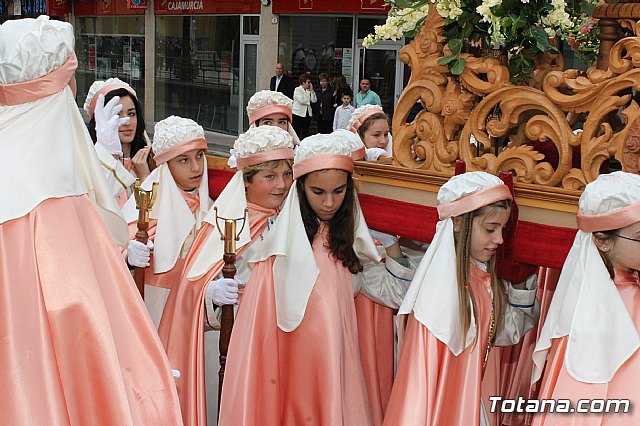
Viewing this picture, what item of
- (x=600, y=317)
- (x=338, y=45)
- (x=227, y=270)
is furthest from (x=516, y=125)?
(x=338, y=45)

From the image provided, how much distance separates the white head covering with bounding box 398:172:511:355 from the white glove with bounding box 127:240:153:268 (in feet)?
4.74

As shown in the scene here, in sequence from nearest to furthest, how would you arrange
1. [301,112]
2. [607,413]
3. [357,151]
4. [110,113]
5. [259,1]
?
[607,413]
[357,151]
[110,113]
[301,112]
[259,1]

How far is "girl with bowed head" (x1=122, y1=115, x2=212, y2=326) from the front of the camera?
15.5 ft

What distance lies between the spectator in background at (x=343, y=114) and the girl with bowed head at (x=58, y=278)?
40.8ft

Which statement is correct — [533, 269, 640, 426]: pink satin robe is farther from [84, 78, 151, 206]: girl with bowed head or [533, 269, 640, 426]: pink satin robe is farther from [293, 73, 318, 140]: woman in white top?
[293, 73, 318, 140]: woman in white top

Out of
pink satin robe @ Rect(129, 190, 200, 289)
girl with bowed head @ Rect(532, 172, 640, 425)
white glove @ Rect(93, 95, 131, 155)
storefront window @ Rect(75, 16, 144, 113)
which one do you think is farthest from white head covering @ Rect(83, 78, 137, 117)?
storefront window @ Rect(75, 16, 144, 113)

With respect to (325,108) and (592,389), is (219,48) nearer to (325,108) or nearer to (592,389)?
(325,108)

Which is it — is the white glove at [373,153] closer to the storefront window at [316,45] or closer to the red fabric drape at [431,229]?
the red fabric drape at [431,229]

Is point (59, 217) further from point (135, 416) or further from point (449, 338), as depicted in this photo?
point (449, 338)

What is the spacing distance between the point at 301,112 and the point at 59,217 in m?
14.0

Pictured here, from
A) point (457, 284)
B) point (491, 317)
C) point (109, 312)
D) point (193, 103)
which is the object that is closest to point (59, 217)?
point (109, 312)

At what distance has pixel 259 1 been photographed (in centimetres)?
1970

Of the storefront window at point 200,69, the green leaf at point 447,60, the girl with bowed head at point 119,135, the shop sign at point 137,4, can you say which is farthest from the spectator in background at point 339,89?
the green leaf at point 447,60

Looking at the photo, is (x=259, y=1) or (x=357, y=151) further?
(x=259, y=1)
